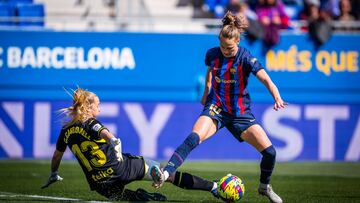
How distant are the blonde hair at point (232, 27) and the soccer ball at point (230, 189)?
165 cm

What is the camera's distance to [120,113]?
16.8 metres

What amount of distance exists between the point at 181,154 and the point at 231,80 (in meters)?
1.19

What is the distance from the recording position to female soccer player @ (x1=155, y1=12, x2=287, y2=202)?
8859 millimetres

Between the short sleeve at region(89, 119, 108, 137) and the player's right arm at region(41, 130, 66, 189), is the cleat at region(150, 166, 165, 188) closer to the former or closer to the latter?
the short sleeve at region(89, 119, 108, 137)

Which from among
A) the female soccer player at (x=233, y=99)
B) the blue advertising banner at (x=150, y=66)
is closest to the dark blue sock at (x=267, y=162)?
the female soccer player at (x=233, y=99)

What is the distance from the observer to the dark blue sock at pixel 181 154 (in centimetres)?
838

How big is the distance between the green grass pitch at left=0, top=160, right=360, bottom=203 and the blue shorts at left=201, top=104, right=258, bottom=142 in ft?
3.18

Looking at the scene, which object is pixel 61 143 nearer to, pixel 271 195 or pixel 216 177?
pixel 271 195

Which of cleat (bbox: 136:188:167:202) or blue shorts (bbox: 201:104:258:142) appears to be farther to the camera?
blue shorts (bbox: 201:104:258:142)

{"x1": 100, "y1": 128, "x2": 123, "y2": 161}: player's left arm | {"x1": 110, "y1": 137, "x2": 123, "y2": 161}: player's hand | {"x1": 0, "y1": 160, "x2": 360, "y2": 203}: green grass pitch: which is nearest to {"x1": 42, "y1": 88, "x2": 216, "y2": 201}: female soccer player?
{"x1": 100, "y1": 128, "x2": 123, "y2": 161}: player's left arm

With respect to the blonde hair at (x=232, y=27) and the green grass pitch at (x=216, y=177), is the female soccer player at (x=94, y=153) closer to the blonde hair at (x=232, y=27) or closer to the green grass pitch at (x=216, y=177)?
the green grass pitch at (x=216, y=177)

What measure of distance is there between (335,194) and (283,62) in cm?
763

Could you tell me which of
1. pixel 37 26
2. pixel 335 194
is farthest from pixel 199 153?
pixel 335 194

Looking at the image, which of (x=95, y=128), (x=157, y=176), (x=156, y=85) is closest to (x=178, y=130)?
(x=156, y=85)
